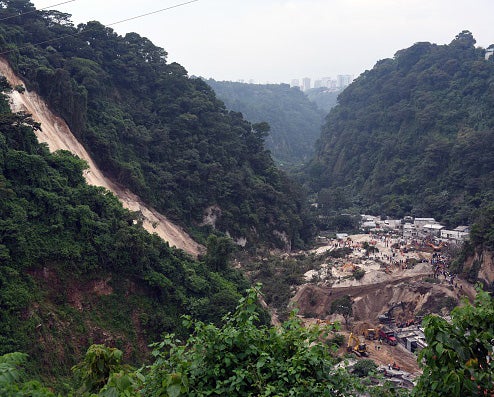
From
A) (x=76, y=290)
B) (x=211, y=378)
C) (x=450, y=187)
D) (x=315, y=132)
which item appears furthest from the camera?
(x=315, y=132)

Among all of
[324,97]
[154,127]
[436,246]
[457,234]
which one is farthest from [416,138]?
[324,97]

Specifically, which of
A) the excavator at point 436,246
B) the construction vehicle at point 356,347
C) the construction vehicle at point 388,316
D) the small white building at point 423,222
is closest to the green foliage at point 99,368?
the construction vehicle at point 356,347

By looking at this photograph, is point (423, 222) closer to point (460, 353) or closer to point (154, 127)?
point (154, 127)

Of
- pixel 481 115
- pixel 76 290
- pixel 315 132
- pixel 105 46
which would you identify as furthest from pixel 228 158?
pixel 315 132

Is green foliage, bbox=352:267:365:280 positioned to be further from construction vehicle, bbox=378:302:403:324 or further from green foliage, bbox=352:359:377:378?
green foliage, bbox=352:359:377:378

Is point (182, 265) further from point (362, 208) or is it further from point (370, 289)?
point (362, 208)

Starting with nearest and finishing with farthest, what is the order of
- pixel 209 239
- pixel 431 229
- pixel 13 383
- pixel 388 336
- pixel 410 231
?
pixel 13 383 → pixel 388 336 → pixel 209 239 → pixel 431 229 → pixel 410 231
